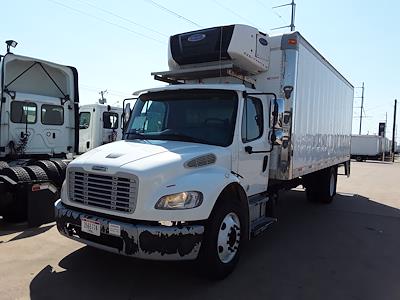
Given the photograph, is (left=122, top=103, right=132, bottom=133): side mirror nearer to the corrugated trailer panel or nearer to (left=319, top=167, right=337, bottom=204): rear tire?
the corrugated trailer panel

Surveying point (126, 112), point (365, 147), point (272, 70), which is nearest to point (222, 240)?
point (126, 112)

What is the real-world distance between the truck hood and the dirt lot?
1.36 m

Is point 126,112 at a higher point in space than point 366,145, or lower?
higher

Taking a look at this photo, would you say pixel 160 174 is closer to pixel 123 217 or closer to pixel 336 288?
pixel 123 217

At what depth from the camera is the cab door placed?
17.9ft

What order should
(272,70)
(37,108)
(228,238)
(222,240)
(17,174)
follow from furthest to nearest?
(37,108)
(17,174)
(272,70)
(228,238)
(222,240)

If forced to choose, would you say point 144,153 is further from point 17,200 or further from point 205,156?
point 17,200

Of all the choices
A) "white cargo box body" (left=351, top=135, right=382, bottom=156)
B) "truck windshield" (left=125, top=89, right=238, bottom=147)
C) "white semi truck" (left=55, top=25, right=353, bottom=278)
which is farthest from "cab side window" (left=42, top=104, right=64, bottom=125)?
"white cargo box body" (left=351, top=135, right=382, bottom=156)

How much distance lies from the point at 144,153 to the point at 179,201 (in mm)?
793

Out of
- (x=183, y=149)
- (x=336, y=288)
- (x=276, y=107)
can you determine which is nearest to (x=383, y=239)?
(x=336, y=288)

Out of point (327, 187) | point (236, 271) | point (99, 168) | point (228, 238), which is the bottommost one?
point (236, 271)

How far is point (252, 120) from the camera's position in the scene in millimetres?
5707

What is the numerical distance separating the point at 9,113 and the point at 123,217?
5760 mm

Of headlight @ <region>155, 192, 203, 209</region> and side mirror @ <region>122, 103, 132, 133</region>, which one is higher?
side mirror @ <region>122, 103, 132, 133</region>
